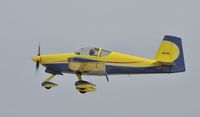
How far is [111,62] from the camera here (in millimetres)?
109438

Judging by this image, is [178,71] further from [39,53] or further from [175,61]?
[39,53]

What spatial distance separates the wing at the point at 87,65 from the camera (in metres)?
109

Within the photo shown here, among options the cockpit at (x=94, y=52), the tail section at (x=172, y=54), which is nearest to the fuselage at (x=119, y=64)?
the cockpit at (x=94, y=52)

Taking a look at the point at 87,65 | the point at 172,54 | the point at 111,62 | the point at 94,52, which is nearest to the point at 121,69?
the point at 111,62

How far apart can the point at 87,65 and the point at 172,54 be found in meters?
5.34

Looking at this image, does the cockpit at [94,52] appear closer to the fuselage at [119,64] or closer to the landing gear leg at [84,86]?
the fuselage at [119,64]

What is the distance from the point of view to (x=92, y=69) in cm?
10938

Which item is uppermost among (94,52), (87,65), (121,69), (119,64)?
(94,52)

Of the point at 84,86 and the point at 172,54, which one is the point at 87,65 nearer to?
the point at 84,86

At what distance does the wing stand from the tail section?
3.49 m

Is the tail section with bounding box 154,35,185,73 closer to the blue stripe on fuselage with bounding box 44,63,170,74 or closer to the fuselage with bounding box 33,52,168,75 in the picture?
the blue stripe on fuselage with bounding box 44,63,170,74

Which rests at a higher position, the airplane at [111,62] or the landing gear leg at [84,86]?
the airplane at [111,62]

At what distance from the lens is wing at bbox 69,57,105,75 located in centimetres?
10906

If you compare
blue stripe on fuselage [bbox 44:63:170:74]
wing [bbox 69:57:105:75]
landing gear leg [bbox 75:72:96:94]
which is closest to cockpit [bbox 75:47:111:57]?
wing [bbox 69:57:105:75]
